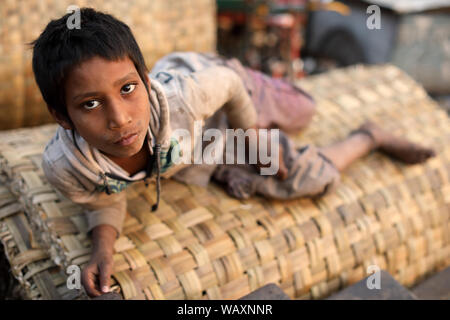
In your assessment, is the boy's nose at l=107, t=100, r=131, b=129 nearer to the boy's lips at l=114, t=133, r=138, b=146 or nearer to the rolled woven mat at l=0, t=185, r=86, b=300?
the boy's lips at l=114, t=133, r=138, b=146

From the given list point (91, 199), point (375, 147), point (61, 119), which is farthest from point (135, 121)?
point (375, 147)

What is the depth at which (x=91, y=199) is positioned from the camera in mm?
1020

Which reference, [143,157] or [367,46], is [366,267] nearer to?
[143,157]

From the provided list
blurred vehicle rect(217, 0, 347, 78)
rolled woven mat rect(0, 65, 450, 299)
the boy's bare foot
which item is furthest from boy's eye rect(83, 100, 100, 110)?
blurred vehicle rect(217, 0, 347, 78)

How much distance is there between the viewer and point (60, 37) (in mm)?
777

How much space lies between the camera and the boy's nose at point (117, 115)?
2.58 feet

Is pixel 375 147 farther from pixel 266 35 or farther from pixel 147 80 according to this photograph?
pixel 266 35

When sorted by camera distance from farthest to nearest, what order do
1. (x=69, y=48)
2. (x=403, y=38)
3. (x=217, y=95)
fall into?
(x=403, y=38) → (x=217, y=95) → (x=69, y=48)

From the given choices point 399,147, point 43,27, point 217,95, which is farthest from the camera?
point 43,27

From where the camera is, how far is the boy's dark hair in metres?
0.77

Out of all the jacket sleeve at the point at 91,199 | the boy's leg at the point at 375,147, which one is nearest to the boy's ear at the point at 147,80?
the jacket sleeve at the point at 91,199

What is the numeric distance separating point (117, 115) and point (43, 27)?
1.07 m

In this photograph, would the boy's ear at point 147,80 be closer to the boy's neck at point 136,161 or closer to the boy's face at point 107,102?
the boy's face at point 107,102

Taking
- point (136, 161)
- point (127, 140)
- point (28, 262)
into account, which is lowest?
point (28, 262)
